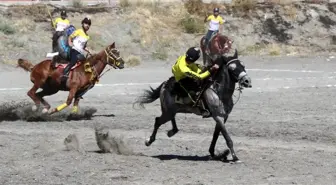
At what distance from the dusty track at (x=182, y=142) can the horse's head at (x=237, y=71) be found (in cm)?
132

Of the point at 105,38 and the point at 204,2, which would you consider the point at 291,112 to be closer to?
the point at 105,38

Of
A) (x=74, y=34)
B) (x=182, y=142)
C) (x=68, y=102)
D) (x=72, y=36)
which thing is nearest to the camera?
(x=182, y=142)

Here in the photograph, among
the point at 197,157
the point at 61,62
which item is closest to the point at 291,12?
the point at 61,62

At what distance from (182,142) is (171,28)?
84.7 ft

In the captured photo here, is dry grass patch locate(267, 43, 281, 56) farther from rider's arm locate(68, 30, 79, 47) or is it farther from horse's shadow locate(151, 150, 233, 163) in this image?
horse's shadow locate(151, 150, 233, 163)

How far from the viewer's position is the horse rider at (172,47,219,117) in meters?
13.6

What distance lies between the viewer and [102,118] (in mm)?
19469

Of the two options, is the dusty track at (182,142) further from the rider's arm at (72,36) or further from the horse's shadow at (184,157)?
the rider's arm at (72,36)

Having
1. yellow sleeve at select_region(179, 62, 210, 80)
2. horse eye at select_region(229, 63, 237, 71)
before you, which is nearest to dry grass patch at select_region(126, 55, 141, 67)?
yellow sleeve at select_region(179, 62, 210, 80)

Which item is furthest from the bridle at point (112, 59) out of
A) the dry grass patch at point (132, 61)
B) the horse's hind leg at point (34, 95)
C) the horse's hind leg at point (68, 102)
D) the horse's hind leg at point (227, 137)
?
the dry grass patch at point (132, 61)

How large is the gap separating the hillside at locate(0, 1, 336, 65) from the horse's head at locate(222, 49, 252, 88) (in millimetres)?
21635

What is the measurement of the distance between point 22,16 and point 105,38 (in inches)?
162

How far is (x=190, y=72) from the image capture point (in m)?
13.6

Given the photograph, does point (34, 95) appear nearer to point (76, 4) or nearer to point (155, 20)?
point (76, 4)
